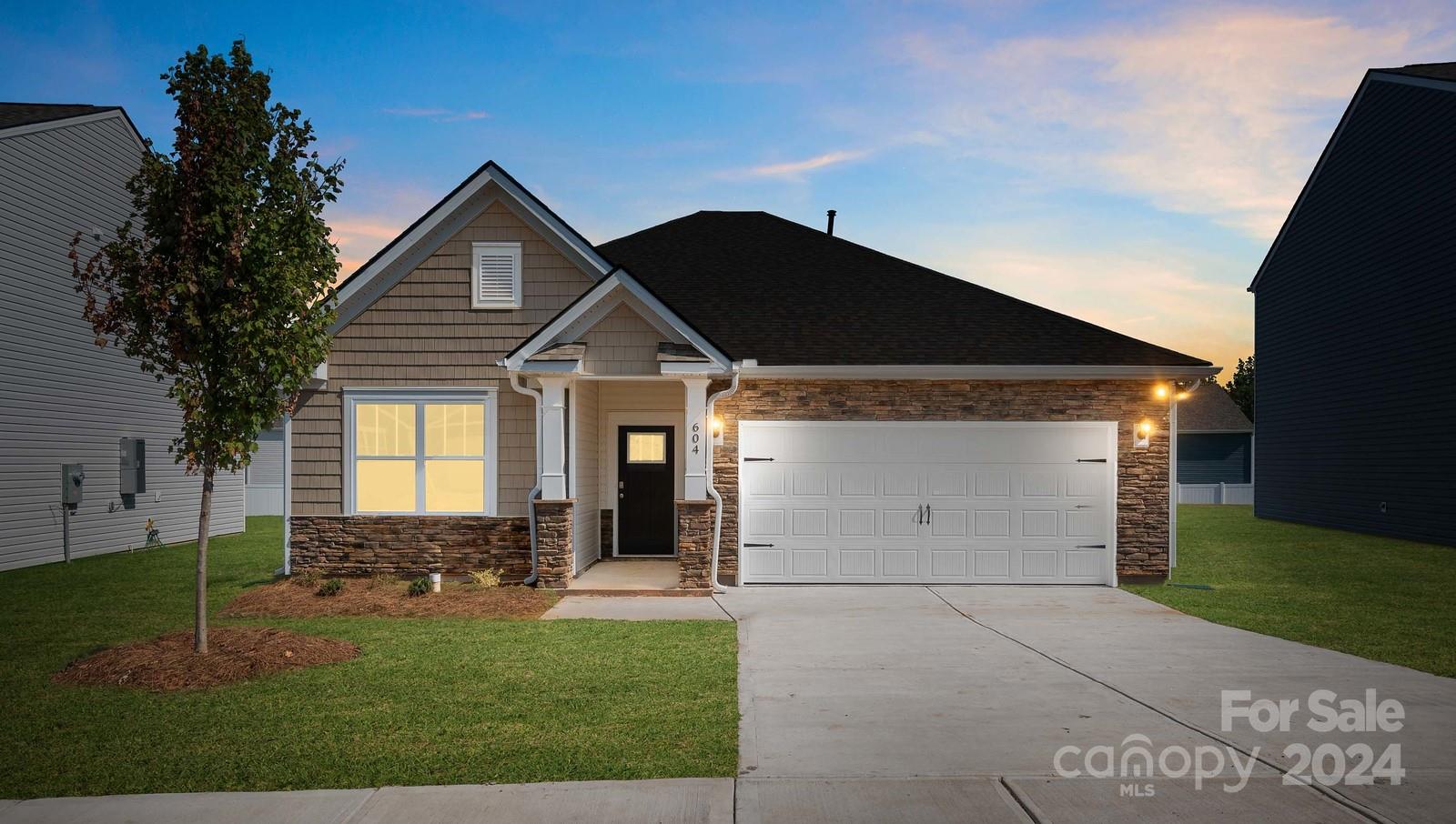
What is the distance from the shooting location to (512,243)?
13.6 metres

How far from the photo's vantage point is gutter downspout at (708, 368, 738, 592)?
41.4 feet

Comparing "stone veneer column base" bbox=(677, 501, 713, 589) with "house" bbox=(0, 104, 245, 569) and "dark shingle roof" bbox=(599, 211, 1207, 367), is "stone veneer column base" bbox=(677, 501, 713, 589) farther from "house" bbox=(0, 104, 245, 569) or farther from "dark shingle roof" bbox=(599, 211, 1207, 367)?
"house" bbox=(0, 104, 245, 569)

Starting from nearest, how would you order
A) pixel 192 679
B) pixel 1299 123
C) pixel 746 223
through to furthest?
pixel 192 679
pixel 746 223
pixel 1299 123

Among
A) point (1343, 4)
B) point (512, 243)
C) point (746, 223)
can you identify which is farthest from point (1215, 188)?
point (512, 243)

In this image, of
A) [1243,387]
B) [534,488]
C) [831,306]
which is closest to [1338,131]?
[831,306]

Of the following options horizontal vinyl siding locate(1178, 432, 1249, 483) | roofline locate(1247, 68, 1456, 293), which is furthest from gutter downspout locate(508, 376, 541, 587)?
horizontal vinyl siding locate(1178, 432, 1249, 483)

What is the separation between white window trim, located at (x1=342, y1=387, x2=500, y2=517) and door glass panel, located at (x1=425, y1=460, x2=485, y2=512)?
76mm

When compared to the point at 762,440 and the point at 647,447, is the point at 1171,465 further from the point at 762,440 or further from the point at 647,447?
the point at 647,447

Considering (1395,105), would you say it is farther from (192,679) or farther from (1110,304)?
(192,679)

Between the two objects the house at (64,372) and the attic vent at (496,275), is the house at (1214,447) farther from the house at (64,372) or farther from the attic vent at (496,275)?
the house at (64,372)

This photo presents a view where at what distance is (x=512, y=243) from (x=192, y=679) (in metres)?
7.73

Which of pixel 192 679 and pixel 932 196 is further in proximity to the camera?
pixel 932 196

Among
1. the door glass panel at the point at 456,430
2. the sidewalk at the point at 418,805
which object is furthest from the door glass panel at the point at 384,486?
the sidewalk at the point at 418,805

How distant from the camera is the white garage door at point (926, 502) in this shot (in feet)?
43.6
